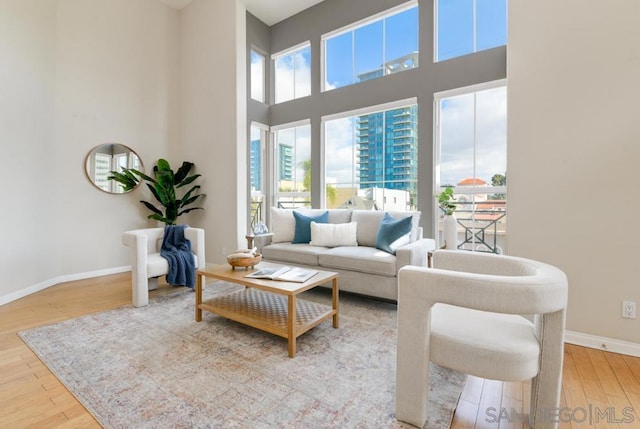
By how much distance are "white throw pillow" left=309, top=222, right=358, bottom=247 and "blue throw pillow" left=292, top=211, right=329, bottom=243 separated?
0.19 metres

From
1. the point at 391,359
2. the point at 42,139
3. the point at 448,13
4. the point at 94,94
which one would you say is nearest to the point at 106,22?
the point at 94,94

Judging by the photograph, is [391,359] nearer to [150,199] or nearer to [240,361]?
[240,361]

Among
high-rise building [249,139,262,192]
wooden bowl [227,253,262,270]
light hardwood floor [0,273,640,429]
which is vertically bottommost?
light hardwood floor [0,273,640,429]

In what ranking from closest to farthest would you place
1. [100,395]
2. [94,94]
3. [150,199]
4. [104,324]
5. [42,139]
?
[100,395]
[104,324]
[42,139]
[94,94]
[150,199]

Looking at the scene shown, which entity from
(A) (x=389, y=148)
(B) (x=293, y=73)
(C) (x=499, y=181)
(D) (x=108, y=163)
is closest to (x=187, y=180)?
(D) (x=108, y=163)

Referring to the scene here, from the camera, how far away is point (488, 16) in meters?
3.62

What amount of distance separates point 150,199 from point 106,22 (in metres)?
2.60

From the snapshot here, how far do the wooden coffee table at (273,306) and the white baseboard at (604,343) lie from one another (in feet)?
5.92

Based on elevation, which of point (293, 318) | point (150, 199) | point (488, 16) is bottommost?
point (293, 318)

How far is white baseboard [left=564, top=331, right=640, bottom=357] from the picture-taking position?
205cm

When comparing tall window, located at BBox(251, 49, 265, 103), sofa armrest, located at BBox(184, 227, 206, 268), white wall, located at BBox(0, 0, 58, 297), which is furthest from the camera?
tall window, located at BBox(251, 49, 265, 103)

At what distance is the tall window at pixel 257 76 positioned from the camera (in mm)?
5426

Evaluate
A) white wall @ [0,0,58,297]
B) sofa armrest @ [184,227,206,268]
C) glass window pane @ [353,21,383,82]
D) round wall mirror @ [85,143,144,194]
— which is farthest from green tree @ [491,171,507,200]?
white wall @ [0,0,58,297]

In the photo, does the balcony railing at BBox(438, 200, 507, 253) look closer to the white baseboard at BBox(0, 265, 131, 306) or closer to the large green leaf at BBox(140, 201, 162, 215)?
the large green leaf at BBox(140, 201, 162, 215)
